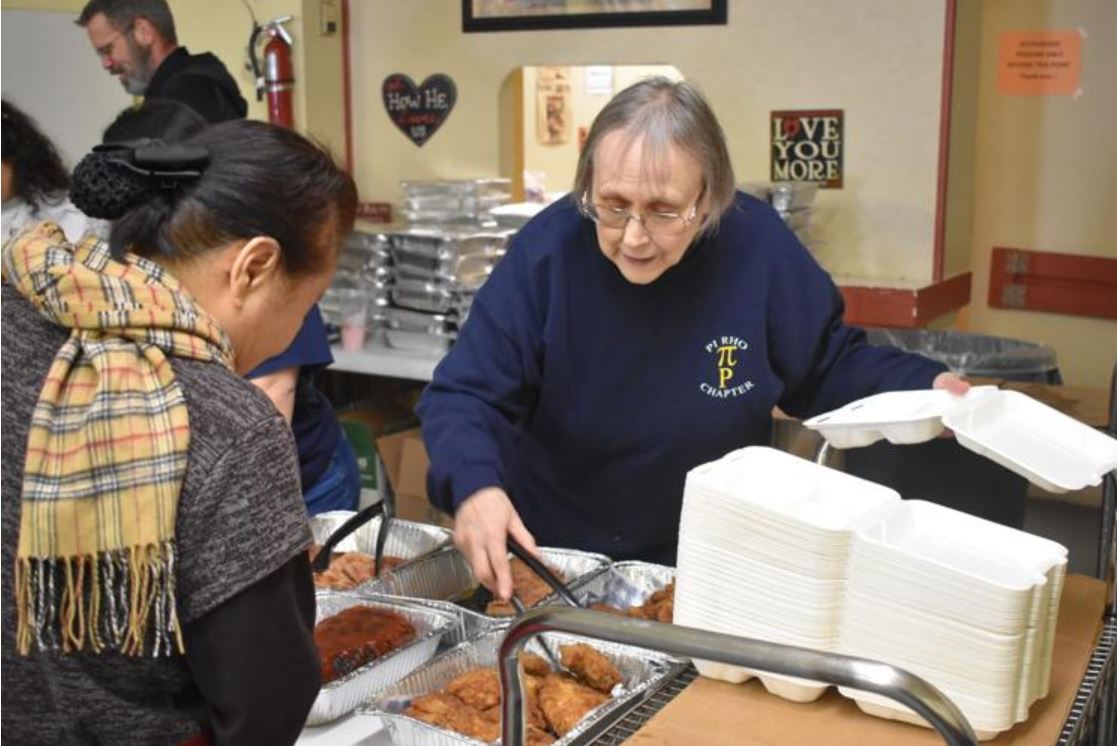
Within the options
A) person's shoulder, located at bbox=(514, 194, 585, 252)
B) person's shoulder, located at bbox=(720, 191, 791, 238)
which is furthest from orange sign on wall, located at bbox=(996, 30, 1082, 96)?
person's shoulder, located at bbox=(514, 194, 585, 252)

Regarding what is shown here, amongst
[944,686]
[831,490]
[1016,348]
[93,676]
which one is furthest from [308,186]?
[1016,348]

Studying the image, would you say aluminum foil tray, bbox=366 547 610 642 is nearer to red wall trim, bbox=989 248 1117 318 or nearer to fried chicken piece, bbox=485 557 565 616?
fried chicken piece, bbox=485 557 565 616

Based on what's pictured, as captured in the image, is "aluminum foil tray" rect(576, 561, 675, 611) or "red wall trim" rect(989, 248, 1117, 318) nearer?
"aluminum foil tray" rect(576, 561, 675, 611)

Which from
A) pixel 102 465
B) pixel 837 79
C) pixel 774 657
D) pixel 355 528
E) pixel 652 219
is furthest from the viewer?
pixel 837 79

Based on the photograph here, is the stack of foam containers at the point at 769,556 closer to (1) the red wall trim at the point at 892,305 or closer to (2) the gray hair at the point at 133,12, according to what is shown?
(1) the red wall trim at the point at 892,305

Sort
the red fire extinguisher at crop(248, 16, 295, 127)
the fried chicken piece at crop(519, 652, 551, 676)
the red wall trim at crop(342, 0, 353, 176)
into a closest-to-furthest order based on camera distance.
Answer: the fried chicken piece at crop(519, 652, 551, 676), the red fire extinguisher at crop(248, 16, 295, 127), the red wall trim at crop(342, 0, 353, 176)

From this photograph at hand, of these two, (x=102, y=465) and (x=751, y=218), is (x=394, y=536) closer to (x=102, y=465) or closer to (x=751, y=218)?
(x=751, y=218)

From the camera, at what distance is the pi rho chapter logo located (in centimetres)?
212

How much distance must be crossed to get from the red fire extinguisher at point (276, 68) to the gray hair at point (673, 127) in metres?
2.54

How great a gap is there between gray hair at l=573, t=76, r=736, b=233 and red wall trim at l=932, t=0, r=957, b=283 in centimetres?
175

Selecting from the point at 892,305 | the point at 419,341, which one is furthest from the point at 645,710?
the point at 419,341

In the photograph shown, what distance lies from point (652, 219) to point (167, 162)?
85 centimetres

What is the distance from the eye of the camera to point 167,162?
1.29 metres

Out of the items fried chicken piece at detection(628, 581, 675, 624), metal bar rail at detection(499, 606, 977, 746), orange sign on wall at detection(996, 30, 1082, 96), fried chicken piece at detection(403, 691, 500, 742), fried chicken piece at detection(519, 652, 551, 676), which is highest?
orange sign on wall at detection(996, 30, 1082, 96)
